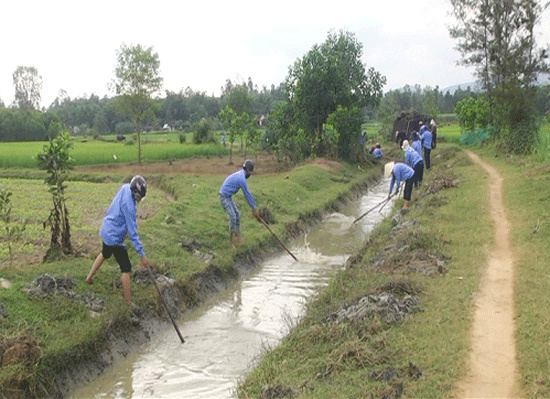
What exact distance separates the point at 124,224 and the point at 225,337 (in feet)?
8.69

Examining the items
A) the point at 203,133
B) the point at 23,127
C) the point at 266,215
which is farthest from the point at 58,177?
the point at 23,127

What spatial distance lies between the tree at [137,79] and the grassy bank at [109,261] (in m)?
9.06

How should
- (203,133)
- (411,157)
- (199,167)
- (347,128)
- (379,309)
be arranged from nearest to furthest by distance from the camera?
(379,309) → (411,157) → (347,128) → (199,167) → (203,133)

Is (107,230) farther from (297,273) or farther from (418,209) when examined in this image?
(418,209)

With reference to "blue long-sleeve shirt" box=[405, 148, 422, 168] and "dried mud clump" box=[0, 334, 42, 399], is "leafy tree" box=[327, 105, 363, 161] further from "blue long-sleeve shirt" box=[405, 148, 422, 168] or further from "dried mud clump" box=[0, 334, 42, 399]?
"dried mud clump" box=[0, 334, 42, 399]

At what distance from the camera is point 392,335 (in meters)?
7.68

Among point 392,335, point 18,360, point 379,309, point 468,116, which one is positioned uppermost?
point 468,116

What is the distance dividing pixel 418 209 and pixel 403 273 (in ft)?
21.2

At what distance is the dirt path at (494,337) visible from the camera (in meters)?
6.24

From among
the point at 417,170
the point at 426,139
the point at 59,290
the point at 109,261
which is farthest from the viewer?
the point at 426,139

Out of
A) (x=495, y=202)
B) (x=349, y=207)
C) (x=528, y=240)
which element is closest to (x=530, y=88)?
(x=349, y=207)

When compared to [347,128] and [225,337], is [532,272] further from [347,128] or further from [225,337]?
[347,128]

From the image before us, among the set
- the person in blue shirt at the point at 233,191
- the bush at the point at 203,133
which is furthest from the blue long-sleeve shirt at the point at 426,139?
the bush at the point at 203,133

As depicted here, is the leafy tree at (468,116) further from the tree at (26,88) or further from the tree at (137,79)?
the tree at (26,88)
